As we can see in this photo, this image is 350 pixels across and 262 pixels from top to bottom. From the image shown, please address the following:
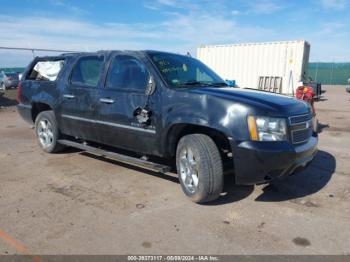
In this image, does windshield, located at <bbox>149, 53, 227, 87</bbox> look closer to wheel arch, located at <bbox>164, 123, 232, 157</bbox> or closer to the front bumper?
wheel arch, located at <bbox>164, 123, 232, 157</bbox>

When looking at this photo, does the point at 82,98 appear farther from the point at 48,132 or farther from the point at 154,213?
the point at 154,213

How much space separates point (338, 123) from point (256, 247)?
8.54 meters

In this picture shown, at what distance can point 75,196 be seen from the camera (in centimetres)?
432

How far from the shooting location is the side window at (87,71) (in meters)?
5.22

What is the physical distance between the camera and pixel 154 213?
386 centimetres

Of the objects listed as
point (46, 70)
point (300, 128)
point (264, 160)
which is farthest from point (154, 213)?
point (46, 70)

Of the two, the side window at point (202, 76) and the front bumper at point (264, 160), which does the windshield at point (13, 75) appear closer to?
the side window at point (202, 76)

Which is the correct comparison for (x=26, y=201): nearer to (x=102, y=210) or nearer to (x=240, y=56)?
(x=102, y=210)

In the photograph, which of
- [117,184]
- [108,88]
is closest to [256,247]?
[117,184]

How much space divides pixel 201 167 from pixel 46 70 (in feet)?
12.8

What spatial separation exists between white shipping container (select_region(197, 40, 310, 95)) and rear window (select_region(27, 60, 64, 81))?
49.6 ft

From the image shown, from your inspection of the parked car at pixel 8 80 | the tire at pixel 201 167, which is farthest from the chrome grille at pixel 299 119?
the parked car at pixel 8 80

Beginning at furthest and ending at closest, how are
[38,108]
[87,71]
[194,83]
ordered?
[38,108] < [87,71] < [194,83]

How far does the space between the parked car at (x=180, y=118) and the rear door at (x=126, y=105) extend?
0.01m
